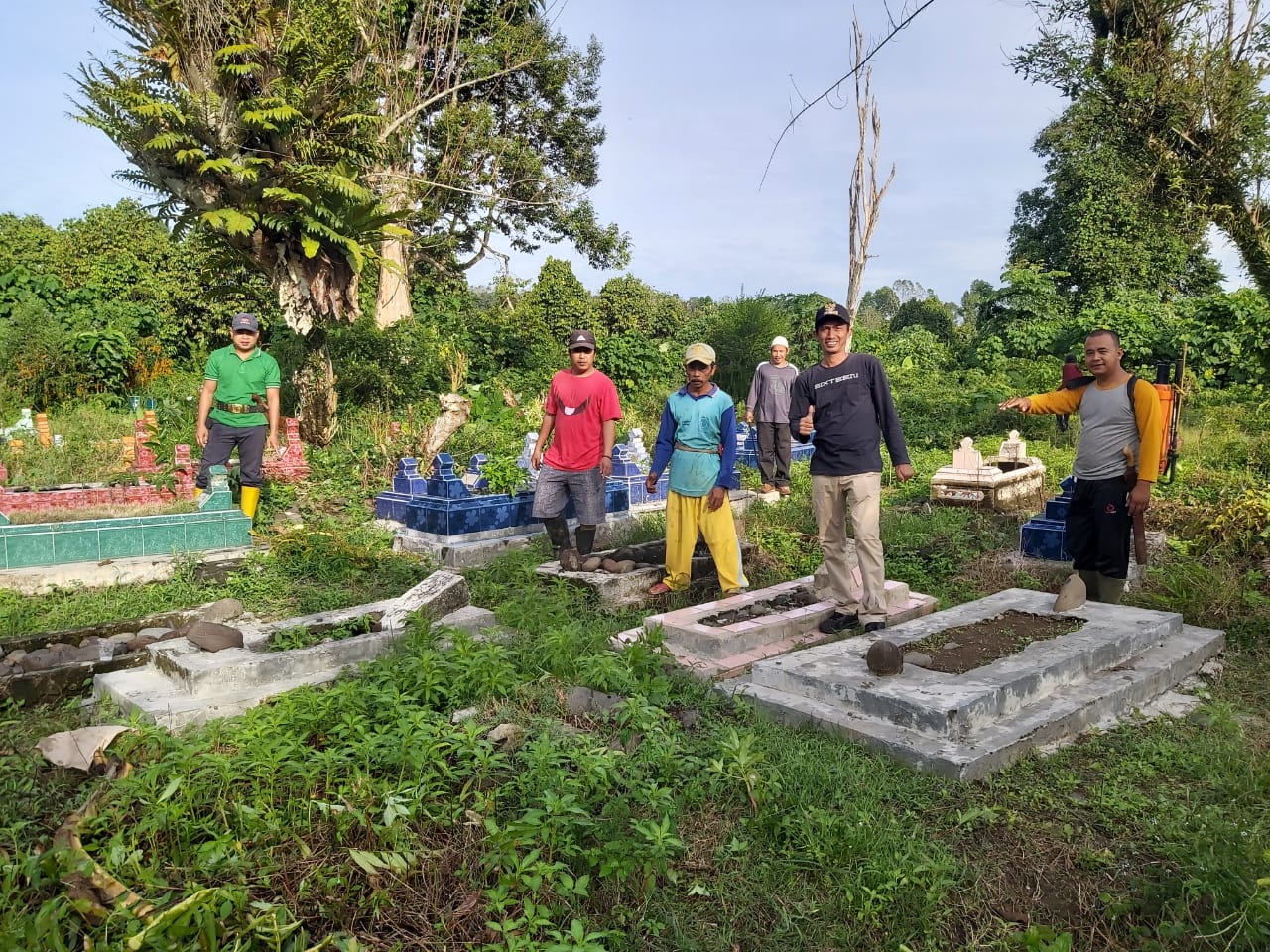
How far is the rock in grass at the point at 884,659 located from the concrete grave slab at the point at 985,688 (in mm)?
46

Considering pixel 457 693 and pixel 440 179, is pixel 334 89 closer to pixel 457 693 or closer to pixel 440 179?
pixel 440 179

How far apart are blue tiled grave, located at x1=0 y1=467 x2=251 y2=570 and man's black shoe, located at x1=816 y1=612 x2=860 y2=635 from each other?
15.5ft

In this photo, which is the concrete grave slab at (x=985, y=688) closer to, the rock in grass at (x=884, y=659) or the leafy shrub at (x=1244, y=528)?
the rock in grass at (x=884, y=659)

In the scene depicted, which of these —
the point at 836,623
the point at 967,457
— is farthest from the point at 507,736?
the point at 967,457

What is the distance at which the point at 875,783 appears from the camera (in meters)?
3.16

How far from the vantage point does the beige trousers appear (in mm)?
4957

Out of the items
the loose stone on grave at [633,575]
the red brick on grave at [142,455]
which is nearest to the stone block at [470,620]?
the loose stone on grave at [633,575]

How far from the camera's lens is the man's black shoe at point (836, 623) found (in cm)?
510

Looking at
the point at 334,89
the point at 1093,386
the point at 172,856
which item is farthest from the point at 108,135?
the point at 1093,386

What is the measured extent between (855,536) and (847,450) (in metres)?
0.52

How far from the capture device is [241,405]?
6.98m

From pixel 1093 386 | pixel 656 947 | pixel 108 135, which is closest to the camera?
pixel 656 947

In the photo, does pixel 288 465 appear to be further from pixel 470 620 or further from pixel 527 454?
pixel 470 620

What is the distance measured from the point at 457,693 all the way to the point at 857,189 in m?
11.3
